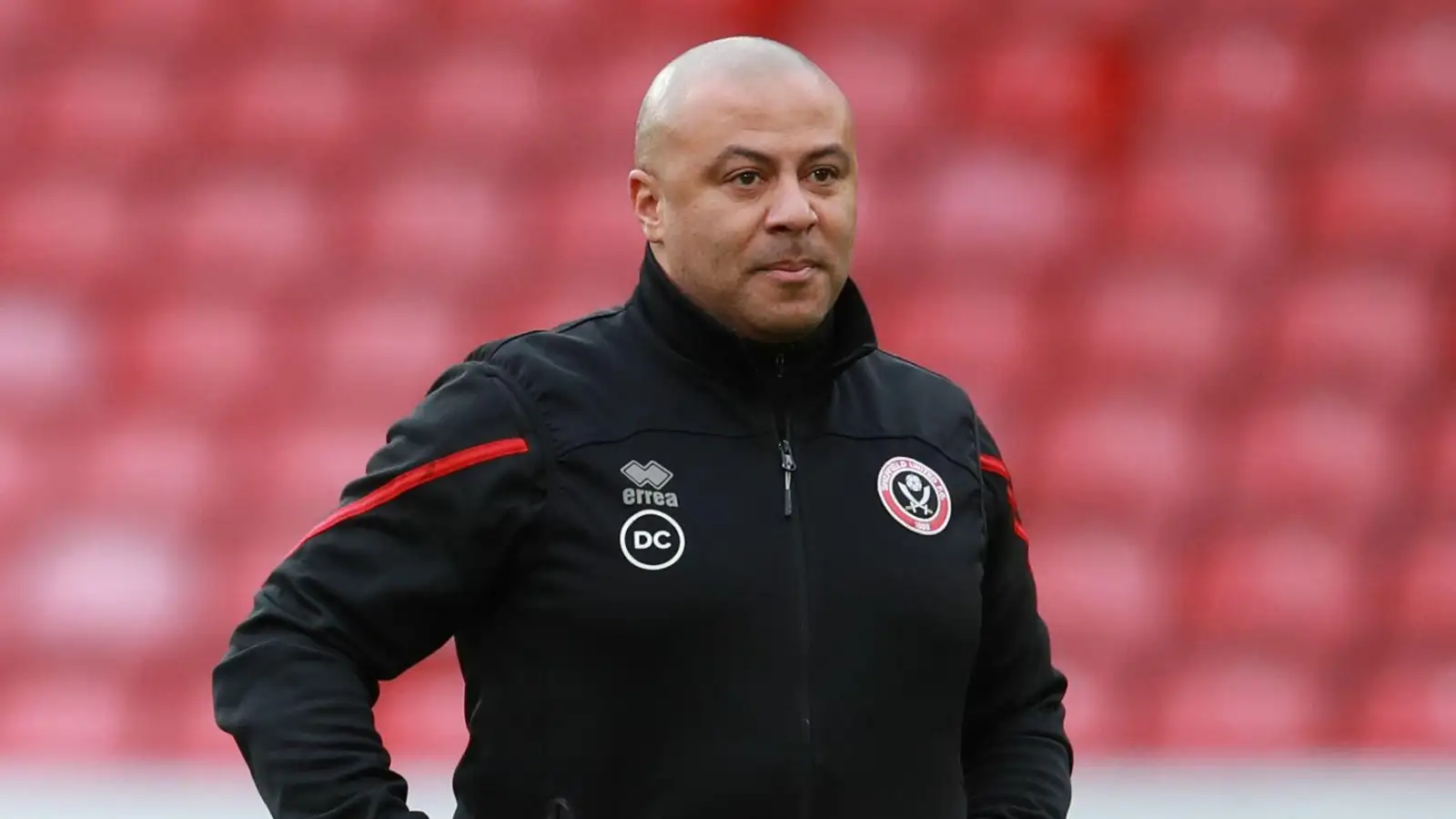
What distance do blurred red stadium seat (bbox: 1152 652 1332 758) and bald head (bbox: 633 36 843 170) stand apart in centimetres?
178

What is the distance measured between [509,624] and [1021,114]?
2276 mm

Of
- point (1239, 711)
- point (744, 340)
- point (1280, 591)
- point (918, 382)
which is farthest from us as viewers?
point (1280, 591)

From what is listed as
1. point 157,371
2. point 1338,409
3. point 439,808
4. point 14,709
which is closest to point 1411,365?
point 1338,409

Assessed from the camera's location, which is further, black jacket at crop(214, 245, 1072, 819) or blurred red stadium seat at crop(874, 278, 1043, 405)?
blurred red stadium seat at crop(874, 278, 1043, 405)

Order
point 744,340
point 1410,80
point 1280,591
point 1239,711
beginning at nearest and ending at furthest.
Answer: point 744,340
point 1239,711
point 1280,591
point 1410,80

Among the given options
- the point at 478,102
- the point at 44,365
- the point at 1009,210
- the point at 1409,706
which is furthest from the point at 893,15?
the point at 44,365

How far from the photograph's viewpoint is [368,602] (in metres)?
1.23

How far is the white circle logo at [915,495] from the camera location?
1.34 metres

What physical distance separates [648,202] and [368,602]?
343 mm

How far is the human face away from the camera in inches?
51.8

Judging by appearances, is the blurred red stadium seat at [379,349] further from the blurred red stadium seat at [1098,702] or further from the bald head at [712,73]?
the bald head at [712,73]

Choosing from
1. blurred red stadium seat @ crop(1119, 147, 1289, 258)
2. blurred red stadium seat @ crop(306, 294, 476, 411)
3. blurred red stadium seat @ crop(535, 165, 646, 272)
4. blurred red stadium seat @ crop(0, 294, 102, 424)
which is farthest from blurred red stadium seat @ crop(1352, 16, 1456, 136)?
blurred red stadium seat @ crop(0, 294, 102, 424)

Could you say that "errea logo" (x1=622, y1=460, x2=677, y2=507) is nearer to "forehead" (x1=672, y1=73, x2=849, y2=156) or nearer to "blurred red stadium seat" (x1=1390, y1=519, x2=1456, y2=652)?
"forehead" (x1=672, y1=73, x2=849, y2=156)

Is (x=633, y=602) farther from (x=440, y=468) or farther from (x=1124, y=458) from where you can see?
(x=1124, y=458)
